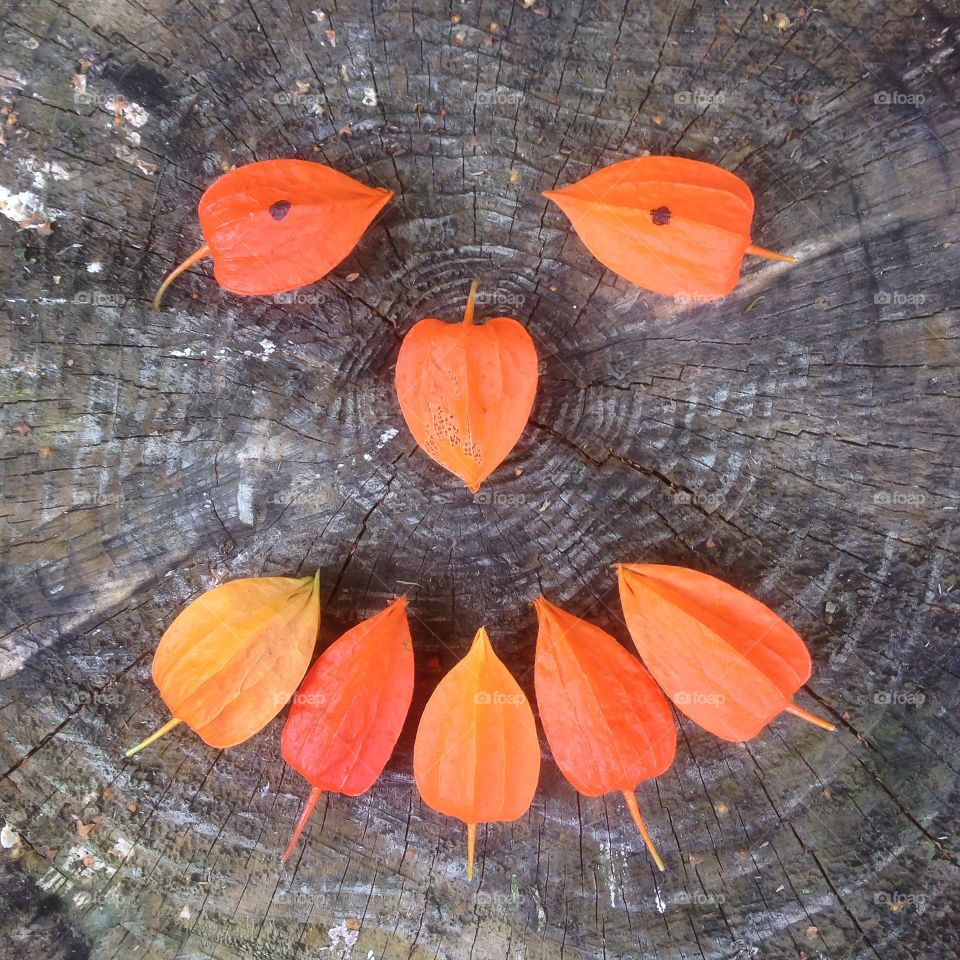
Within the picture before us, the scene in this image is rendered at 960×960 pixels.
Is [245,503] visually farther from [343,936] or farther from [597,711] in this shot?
[343,936]

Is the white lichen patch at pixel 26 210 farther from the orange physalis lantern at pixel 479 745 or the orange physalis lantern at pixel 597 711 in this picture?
the orange physalis lantern at pixel 597 711

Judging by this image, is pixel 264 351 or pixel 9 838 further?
pixel 9 838

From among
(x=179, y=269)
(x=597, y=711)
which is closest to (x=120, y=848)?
(x=597, y=711)

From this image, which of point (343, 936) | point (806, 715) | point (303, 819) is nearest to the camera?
point (806, 715)

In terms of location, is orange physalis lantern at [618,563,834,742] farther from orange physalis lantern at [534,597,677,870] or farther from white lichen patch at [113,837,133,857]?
white lichen patch at [113,837,133,857]

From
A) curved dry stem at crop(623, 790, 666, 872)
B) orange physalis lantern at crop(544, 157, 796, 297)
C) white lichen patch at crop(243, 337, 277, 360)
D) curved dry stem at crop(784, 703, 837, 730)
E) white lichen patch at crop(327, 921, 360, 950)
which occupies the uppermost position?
orange physalis lantern at crop(544, 157, 796, 297)

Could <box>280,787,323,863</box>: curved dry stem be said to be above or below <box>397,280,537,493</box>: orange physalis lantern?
below

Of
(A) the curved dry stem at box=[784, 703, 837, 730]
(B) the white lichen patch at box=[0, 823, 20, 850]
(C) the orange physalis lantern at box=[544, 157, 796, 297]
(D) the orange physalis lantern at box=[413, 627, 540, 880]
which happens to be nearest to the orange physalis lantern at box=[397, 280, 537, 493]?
(C) the orange physalis lantern at box=[544, 157, 796, 297]
